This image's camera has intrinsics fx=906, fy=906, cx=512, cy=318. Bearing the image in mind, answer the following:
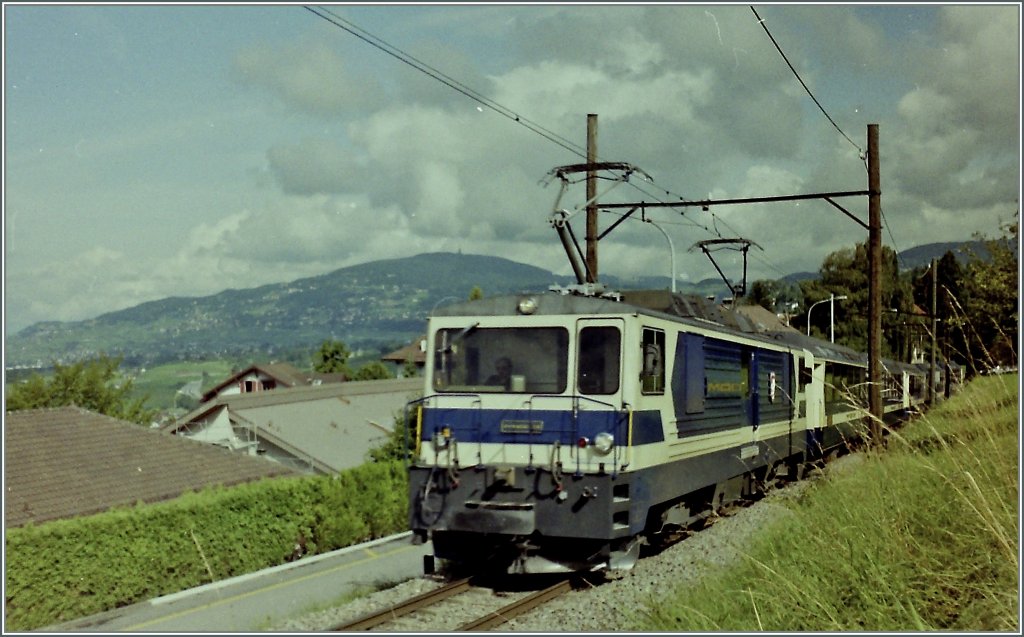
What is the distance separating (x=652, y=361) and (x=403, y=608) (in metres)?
3.69

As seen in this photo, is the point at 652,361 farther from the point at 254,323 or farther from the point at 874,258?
the point at 254,323

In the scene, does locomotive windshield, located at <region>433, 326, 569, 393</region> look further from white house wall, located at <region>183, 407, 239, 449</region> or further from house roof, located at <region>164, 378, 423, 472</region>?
white house wall, located at <region>183, 407, 239, 449</region>

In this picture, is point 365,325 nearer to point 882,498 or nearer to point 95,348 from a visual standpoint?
point 95,348

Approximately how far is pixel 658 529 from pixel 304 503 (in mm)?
11798

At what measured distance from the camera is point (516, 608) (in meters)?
8.66

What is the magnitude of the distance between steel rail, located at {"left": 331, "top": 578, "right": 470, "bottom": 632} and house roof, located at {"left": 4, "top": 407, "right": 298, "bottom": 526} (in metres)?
11.7

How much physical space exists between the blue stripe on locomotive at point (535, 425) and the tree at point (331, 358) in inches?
3091

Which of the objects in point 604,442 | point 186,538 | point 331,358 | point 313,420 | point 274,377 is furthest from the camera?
point 331,358

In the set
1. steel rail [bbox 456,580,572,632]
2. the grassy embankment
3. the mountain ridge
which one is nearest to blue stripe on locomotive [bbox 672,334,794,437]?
steel rail [bbox 456,580,572,632]

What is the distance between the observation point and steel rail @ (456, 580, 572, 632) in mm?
8110

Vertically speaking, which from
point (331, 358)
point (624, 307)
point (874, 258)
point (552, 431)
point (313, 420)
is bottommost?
point (313, 420)

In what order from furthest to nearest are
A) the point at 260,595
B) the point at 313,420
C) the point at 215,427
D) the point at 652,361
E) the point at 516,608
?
the point at 313,420 → the point at 215,427 → the point at 260,595 → the point at 652,361 → the point at 516,608

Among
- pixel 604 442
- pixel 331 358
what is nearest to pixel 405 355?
pixel 331 358

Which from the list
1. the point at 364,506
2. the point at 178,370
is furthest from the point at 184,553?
the point at 178,370
